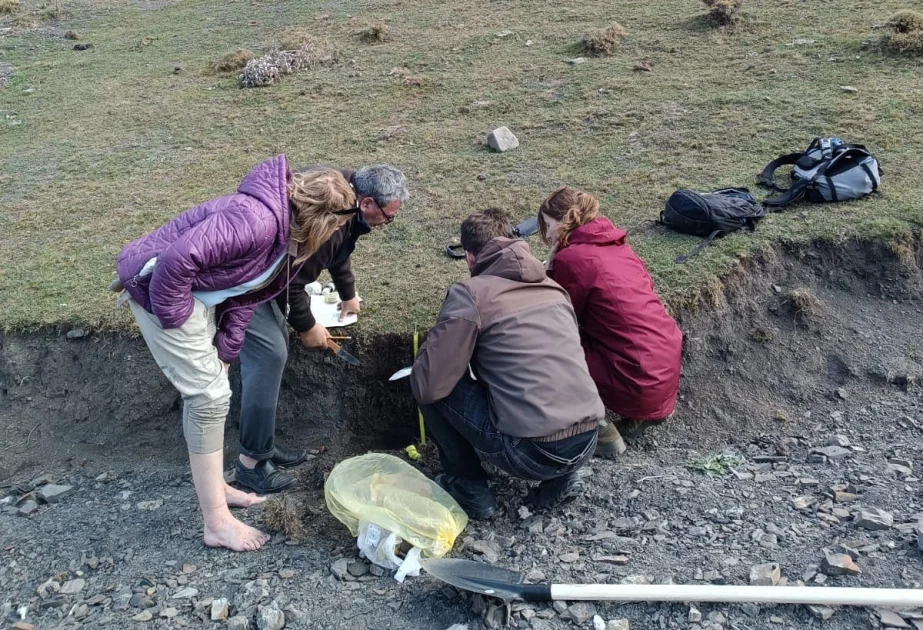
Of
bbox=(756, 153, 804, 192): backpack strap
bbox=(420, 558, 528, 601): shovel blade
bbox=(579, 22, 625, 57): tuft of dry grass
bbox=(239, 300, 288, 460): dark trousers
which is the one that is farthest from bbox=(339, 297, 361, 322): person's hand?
bbox=(579, 22, 625, 57): tuft of dry grass

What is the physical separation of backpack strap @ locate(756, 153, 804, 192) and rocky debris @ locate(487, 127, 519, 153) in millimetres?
2575

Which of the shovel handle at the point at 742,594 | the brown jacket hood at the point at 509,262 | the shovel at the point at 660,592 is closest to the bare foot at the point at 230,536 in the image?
the shovel at the point at 660,592

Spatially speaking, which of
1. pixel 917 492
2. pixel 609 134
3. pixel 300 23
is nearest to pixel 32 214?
pixel 609 134

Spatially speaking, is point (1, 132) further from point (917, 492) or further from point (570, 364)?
point (917, 492)

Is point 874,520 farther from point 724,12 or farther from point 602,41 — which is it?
point 724,12

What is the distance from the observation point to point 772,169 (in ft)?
22.5

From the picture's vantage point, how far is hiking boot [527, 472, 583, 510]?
13.3 ft

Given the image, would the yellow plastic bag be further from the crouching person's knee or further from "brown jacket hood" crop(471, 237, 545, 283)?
"brown jacket hood" crop(471, 237, 545, 283)

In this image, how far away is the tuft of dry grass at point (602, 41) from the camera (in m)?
10.4

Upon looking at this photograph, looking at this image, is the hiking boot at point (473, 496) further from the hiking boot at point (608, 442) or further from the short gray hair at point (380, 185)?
the short gray hair at point (380, 185)

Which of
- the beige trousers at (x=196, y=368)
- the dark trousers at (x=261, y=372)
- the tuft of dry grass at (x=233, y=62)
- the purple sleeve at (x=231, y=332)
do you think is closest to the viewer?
the beige trousers at (x=196, y=368)

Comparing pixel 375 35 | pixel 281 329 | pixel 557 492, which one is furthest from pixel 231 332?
pixel 375 35

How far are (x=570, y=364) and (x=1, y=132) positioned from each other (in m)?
9.52

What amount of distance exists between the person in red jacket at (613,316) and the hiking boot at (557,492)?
23.6 inches
